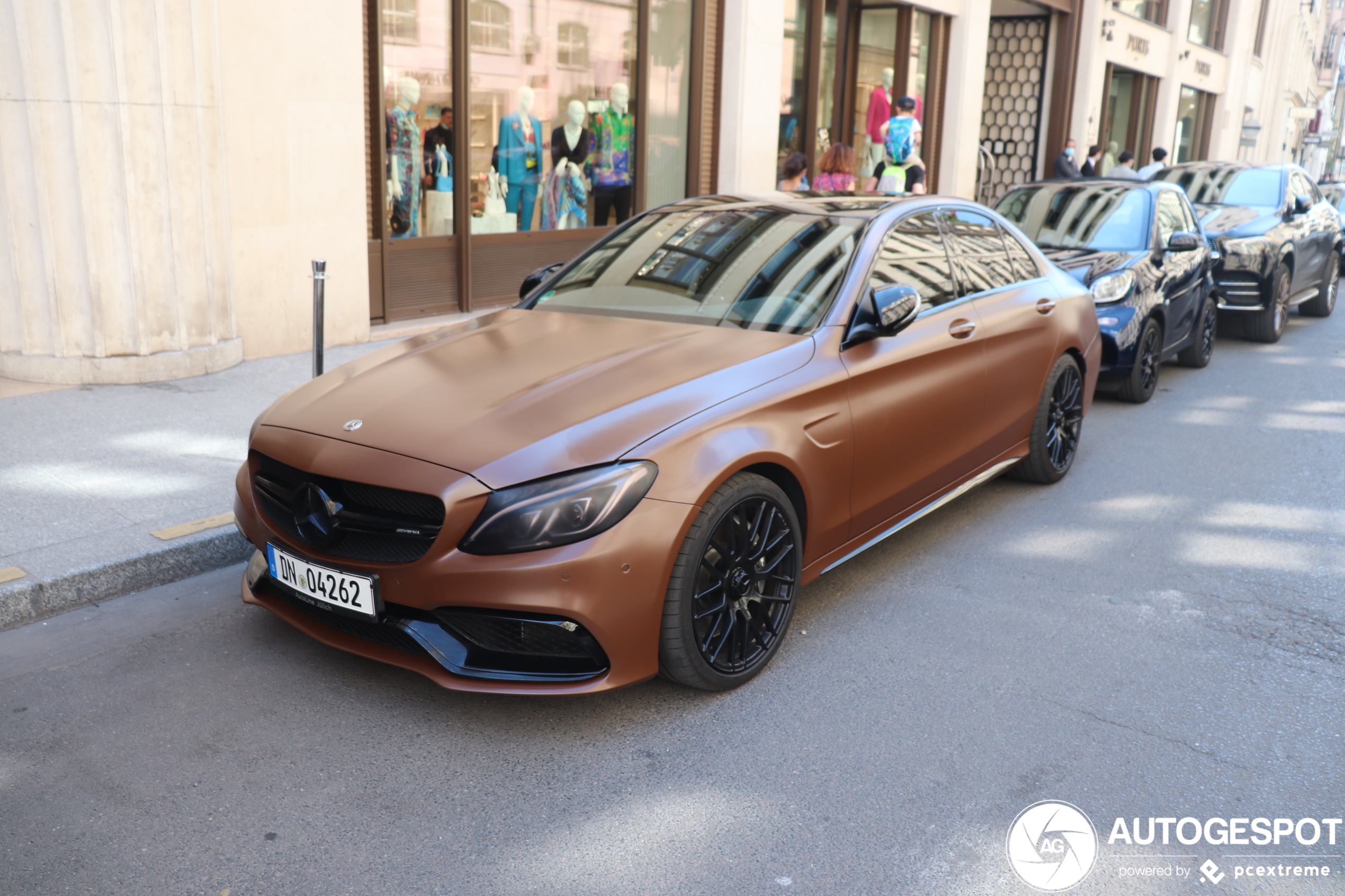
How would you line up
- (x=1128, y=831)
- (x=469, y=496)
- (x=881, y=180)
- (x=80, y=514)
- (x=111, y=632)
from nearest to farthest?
(x=1128, y=831), (x=469, y=496), (x=111, y=632), (x=80, y=514), (x=881, y=180)

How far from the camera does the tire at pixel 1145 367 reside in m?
8.10

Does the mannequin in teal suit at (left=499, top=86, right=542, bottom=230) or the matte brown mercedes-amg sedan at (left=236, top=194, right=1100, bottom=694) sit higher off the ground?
the mannequin in teal suit at (left=499, top=86, right=542, bottom=230)

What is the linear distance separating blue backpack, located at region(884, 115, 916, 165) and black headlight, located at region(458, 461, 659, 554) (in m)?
9.04

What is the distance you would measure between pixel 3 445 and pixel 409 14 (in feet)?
17.6

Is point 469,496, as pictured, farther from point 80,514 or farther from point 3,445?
point 3,445

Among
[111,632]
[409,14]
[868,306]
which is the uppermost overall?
[409,14]

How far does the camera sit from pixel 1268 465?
6680mm

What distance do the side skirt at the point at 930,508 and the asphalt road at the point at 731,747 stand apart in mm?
249

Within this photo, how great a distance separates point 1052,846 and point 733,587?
3.93 ft

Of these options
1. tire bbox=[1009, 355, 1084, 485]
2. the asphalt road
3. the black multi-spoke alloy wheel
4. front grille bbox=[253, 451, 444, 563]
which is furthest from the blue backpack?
front grille bbox=[253, 451, 444, 563]

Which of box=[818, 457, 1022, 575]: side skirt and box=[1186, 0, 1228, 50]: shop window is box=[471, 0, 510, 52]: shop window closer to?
box=[818, 457, 1022, 575]: side skirt

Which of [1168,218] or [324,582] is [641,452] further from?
[1168,218]

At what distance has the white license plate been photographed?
328cm

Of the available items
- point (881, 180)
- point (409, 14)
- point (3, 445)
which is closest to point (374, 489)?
point (3, 445)
